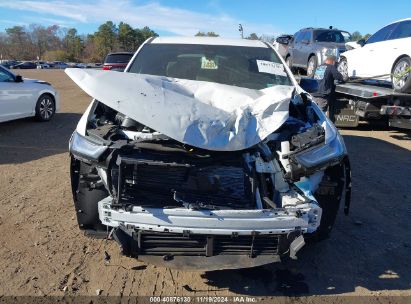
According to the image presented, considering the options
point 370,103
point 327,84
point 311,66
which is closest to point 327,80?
point 327,84

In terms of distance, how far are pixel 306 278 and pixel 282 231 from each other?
799 mm

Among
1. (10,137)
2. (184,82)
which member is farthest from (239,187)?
(10,137)

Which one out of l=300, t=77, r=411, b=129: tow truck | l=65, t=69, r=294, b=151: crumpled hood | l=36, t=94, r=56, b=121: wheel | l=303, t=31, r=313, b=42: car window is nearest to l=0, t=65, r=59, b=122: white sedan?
l=36, t=94, r=56, b=121: wheel

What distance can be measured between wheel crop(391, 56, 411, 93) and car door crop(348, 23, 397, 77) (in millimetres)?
491

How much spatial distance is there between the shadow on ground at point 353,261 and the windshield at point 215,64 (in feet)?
5.96

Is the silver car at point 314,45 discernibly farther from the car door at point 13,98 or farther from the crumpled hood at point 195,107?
the crumpled hood at point 195,107

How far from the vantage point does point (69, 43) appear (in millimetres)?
121875

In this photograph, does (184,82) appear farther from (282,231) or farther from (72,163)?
(282,231)

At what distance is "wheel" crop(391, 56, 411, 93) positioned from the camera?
8.23 metres

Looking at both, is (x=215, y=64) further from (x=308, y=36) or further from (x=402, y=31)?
(x=308, y=36)

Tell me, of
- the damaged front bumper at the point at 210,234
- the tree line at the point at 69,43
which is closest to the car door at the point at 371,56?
the damaged front bumper at the point at 210,234

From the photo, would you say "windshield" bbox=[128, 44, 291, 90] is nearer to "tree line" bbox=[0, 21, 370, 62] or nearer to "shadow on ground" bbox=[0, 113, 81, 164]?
"shadow on ground" bbox=[0, 113, 81, 164]

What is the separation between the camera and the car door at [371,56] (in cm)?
939

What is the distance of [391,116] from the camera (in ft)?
30.3
